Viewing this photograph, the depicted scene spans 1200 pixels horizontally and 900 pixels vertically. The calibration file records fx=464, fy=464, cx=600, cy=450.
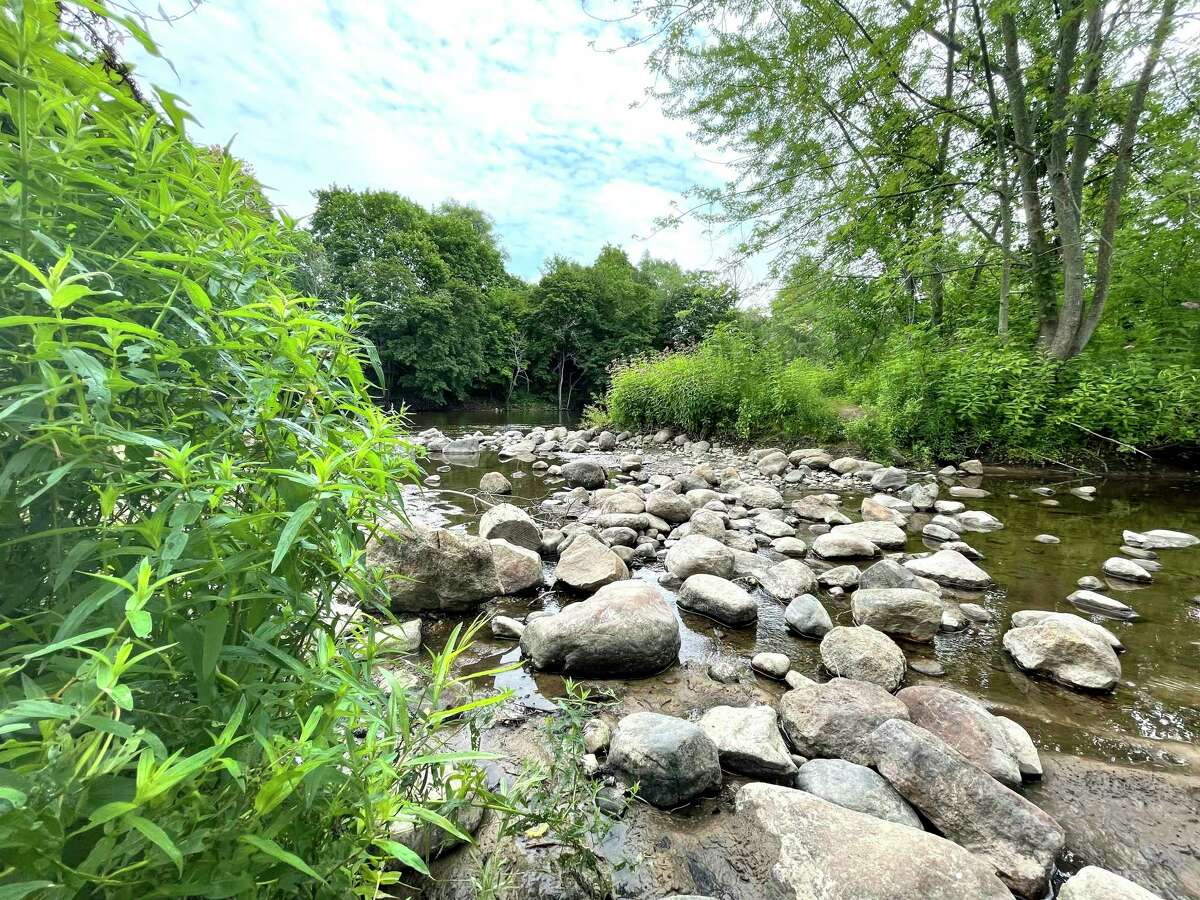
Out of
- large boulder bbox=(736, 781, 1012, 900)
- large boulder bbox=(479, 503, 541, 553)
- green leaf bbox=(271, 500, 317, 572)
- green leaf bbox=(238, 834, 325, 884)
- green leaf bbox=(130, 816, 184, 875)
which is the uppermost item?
green leaf bbox=(271, 500, 317, 572)

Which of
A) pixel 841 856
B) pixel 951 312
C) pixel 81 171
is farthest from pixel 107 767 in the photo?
pixel 951 312

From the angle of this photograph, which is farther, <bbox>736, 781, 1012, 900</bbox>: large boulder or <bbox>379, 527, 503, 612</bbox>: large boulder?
<bbox>379, 527, 503, 612</bbox>: large boulder

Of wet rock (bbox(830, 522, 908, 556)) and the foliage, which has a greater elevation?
the foliage

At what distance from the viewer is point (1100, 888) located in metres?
1.21

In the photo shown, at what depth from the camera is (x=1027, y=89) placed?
6.79 m

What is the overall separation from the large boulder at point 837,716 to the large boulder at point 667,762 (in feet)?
1.49

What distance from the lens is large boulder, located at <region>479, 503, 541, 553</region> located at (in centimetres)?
407

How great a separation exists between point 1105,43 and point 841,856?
32.1ft

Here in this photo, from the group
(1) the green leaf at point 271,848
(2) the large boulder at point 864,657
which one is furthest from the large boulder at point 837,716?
(1) the green leaf at point 271,848

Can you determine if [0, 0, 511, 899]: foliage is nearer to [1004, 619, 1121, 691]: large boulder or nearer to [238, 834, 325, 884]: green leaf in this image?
[238, 834, 325, 884]: green leaf

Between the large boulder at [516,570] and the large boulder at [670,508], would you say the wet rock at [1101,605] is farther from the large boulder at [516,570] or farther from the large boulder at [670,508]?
the large boulder at [516,570]

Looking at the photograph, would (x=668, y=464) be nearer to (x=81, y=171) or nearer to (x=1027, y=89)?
(x=1027, y=89)

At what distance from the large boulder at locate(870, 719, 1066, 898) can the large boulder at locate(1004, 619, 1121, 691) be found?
1260 mm

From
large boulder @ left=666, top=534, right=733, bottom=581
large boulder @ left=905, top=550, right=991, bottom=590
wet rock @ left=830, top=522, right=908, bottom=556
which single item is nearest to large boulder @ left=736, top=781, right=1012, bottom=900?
large boulder @ left=666, top=534, right=733, bottom=581
